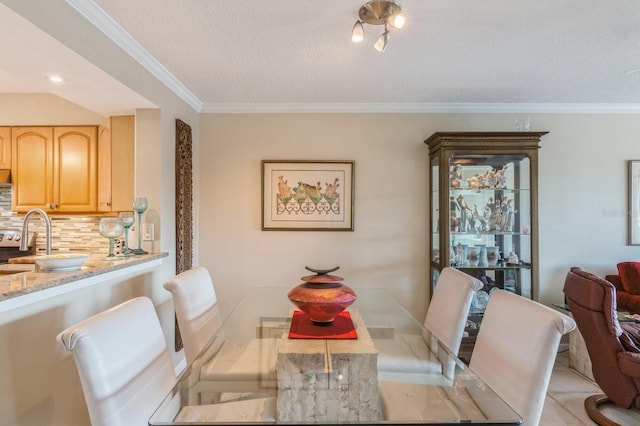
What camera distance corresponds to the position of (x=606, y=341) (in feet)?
6.90

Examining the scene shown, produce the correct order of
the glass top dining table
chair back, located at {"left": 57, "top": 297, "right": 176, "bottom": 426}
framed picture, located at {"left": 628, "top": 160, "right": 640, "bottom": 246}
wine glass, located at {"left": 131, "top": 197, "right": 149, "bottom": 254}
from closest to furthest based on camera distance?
chair back, located at {"left": 57, "top": 297, "right": 176, "bottom": 426}
the glass top dining table
wine glass, located at {"left": 131, "top": 197, "right": 149, "bottom": 254}
framed picture, located at {"left": 628, "top": 160, "right": 640, "bottom": 246}

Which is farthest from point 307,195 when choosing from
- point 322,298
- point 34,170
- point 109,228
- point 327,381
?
point 34,170

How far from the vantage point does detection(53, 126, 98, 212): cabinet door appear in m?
2.94

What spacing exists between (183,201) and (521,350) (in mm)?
2636

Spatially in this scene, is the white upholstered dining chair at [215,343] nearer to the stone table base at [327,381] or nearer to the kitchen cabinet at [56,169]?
the stone table base at [327,381]

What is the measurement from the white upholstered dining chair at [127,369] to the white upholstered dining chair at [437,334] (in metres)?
0.62

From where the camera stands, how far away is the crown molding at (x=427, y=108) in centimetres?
330

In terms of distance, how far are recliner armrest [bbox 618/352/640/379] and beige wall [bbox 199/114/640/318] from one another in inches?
53.2

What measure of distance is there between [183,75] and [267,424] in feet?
8.28

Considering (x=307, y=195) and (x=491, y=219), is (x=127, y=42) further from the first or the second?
(x=491, y=219)

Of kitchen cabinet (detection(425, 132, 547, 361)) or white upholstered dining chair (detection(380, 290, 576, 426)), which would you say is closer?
white upholstered dining chair (detection(380, 290, 576, 426))

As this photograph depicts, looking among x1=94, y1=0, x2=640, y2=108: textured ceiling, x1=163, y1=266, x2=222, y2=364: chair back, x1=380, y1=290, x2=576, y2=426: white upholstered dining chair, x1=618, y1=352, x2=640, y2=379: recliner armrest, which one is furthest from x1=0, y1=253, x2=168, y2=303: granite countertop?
x1=618, y1=352, x2=640, y2=379: recliner armrest

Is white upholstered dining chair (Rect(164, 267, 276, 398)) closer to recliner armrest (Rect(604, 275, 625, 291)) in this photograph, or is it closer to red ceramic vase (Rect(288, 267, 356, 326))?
red ceramic vase (Rect(288, 267, 356, 326))

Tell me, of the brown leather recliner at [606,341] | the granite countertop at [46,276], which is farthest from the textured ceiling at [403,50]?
the brown leather recliner at [606,341]
